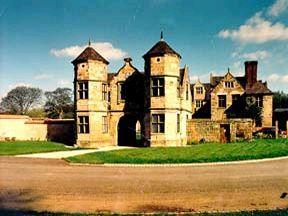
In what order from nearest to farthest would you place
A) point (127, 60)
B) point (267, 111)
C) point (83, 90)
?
point (83, 90) < point (127, 60) < point (267, 111)

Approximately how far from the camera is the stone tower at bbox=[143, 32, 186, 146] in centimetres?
2942

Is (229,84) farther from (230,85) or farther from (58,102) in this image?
(58,102)

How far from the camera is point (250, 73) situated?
152 feet

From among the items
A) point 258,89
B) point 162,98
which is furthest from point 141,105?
point 258,89

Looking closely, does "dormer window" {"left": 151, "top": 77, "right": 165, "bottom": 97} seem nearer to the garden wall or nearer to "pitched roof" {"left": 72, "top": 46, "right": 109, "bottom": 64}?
"pitched roof" {"left": 72, "top": 46, "right": 109, "bottom": 64}

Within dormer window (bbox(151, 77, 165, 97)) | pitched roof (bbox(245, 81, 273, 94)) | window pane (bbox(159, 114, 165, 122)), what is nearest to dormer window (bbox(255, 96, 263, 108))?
pitched roof (bbox(245, 81, 273, 94))

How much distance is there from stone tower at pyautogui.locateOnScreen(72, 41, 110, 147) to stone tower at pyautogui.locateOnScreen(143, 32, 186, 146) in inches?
192

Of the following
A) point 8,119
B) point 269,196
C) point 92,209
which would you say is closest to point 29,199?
point 92,209

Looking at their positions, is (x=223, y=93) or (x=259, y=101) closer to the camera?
(x=259, y=101)

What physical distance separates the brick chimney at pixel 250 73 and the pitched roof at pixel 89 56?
23339 millimetres

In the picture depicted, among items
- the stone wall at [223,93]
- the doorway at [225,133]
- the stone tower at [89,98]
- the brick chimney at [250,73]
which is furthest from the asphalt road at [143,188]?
the brick chimney at [250,73]

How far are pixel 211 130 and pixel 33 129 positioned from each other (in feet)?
65.5

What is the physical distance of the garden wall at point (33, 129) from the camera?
120 ft

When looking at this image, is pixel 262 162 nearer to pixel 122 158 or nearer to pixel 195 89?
pixel 122 158
